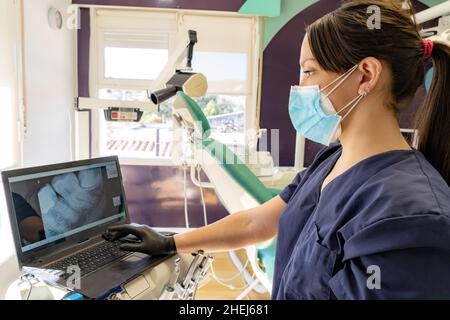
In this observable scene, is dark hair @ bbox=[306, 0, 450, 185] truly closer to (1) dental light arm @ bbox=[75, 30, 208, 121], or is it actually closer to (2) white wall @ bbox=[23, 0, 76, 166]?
(1) dental light arm @ bbox=[75, 30, 208, 121]

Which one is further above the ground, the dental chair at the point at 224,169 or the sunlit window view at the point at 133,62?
the sunlit window view at the point at 133,62

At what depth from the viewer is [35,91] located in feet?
7.52

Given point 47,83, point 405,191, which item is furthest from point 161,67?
point 405,191

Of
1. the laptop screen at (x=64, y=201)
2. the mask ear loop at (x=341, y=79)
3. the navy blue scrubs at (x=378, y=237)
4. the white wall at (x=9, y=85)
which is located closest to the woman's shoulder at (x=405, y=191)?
the navy blue scrubs at (x=378, y=237)

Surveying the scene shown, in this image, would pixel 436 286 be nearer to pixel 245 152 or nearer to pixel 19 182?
pixel 19 182

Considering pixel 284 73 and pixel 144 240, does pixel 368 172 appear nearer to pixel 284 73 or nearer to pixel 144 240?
pixel 144 240

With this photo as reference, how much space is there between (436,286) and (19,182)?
972 millimetres

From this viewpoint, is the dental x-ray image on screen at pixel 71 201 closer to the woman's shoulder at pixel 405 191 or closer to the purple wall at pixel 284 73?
the woman's shoulder at pixel 405 191

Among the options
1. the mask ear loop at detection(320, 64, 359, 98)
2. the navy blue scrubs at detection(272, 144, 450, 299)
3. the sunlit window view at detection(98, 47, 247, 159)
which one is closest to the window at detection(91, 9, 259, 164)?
the sunlit window view at detection(98, 47, 247, 159)

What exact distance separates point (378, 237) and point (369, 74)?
35 centimetres

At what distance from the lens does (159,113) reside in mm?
3041

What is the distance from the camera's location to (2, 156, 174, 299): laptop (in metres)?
0.90

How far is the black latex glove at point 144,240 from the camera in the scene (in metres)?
1.03
